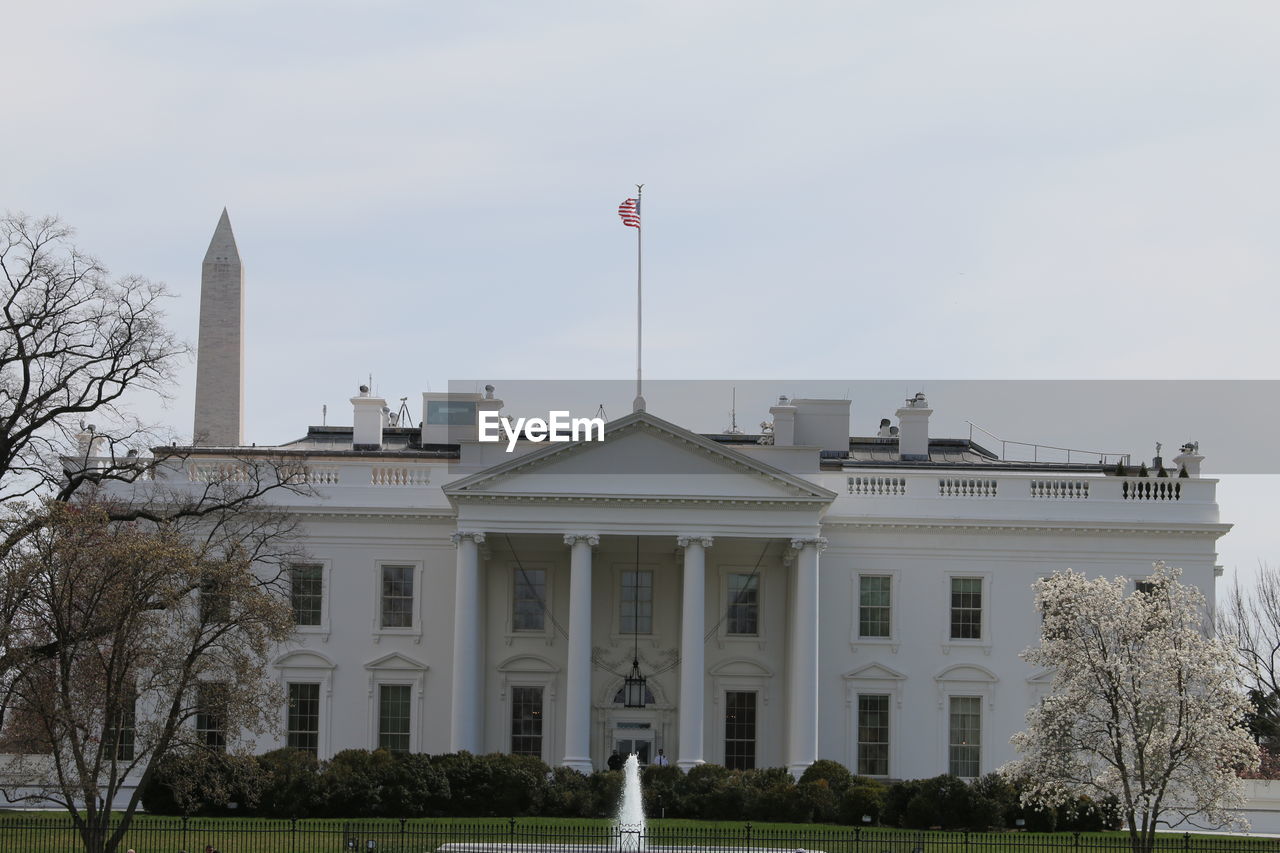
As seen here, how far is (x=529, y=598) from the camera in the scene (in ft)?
184


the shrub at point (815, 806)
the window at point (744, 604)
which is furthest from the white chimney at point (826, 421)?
the shrub at point (815, 806)

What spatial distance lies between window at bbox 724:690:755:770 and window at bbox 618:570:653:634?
3111 millimetres

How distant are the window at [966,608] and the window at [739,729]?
6.16m

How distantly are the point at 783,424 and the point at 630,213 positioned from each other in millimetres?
8300

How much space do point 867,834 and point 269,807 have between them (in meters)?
13.9

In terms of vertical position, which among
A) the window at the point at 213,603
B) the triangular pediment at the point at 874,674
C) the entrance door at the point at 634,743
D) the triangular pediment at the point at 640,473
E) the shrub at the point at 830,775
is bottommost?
the shrub at the point at 830,775

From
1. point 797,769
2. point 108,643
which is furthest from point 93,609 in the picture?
point 797,769

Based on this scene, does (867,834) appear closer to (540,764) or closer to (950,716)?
(540,764)

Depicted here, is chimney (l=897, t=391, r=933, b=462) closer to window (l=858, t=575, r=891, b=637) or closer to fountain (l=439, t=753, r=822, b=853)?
window (l=858, t=575, r=891, b=637)

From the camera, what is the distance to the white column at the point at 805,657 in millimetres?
52250

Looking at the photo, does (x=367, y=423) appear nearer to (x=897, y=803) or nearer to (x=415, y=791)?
(x=415, y=791)

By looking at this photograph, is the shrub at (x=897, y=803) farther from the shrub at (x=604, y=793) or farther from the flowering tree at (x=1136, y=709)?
the shrub at (x=604, y=793)

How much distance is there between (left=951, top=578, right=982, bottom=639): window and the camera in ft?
182

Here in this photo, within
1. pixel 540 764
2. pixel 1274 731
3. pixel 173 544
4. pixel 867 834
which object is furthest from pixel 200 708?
pixel 1274 731
